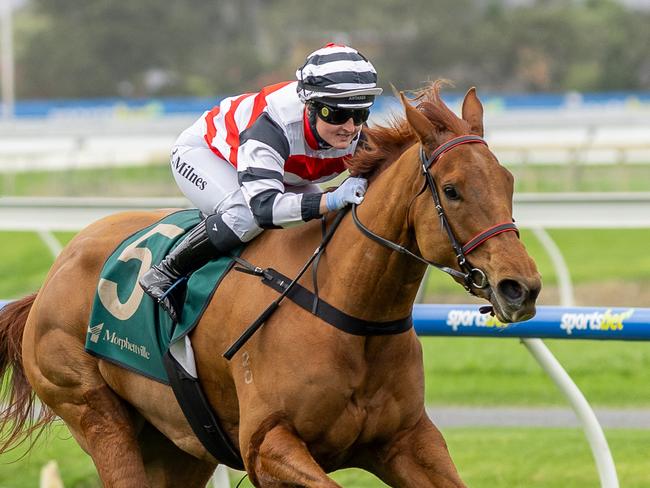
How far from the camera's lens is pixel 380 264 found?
371 cm

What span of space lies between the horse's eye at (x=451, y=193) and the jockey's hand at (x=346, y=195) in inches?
16.6

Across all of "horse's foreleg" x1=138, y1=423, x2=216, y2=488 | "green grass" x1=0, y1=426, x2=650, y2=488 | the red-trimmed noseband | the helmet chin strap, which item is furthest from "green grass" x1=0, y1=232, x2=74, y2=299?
the red-trimmed noseband

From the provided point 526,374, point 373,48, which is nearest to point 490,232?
point 526,374

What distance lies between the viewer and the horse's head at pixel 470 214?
323 centimetres

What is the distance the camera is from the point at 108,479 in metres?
4.46

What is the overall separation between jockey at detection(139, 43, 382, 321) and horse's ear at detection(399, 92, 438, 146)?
0.34m

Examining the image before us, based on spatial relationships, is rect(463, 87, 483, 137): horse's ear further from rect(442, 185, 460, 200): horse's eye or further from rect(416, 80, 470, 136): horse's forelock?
rect(442, 185, 460, 200): horse's eye

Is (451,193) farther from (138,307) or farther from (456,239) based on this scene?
(138,307)

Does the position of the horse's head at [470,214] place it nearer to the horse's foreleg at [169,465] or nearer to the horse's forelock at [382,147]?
the horse's forelock at [382,147]

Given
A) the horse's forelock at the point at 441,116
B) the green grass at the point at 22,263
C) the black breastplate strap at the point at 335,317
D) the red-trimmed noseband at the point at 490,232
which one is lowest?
the green grass at the point at 22,263

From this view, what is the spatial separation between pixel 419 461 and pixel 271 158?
3.38 ft

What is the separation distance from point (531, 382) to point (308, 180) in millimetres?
3589

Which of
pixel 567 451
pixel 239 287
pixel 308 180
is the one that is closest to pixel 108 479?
pixel 239 287

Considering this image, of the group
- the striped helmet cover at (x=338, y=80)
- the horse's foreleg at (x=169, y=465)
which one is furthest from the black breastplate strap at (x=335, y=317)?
the horse's foreleg at (x=169, y=465)
